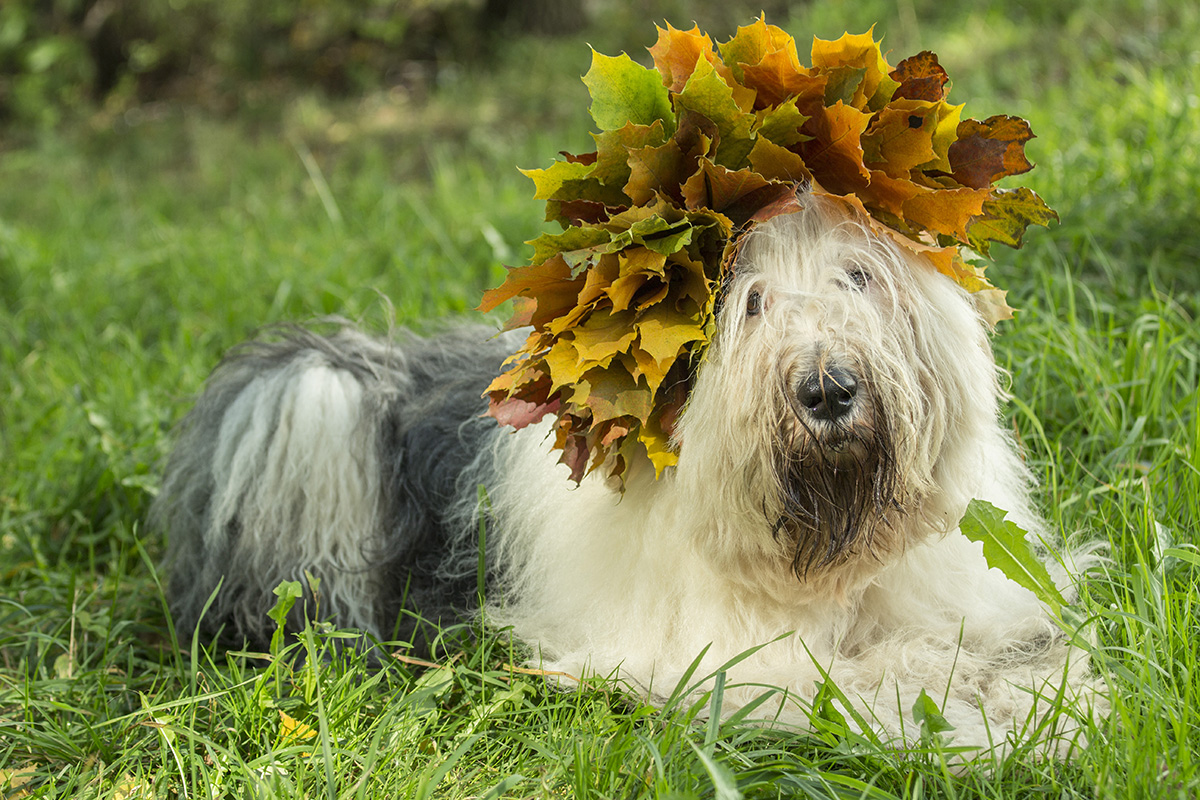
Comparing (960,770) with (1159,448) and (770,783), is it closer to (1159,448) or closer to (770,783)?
(770,783)

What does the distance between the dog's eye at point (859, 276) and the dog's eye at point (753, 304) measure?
0.19 metres

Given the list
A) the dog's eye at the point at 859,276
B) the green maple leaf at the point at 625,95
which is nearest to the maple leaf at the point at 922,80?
the dog's eye at the point at 859,276

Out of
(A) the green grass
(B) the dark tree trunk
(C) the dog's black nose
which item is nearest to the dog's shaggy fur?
(C) the dog's black nose

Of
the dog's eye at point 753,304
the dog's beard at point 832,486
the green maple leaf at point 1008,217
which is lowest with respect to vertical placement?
the dog's beard at point 832,486

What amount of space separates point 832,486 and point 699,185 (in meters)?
0.68

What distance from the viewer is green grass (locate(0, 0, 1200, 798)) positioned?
226cm

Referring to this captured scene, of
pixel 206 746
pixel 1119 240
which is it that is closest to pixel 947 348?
pixel 206 746

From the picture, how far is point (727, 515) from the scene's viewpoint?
90.1 inches

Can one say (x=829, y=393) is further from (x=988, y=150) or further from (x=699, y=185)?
(x=988, y=150)

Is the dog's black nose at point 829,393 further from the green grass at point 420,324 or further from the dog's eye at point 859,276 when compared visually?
the green grass at point 420,324

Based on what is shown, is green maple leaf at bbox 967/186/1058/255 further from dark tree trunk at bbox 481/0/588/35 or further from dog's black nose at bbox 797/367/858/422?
dark tree trunk at bbox 481/0/588/35

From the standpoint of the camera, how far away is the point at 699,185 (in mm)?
2254

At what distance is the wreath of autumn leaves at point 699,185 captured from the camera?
88.0 inches

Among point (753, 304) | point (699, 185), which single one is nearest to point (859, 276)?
point (753, 304)
